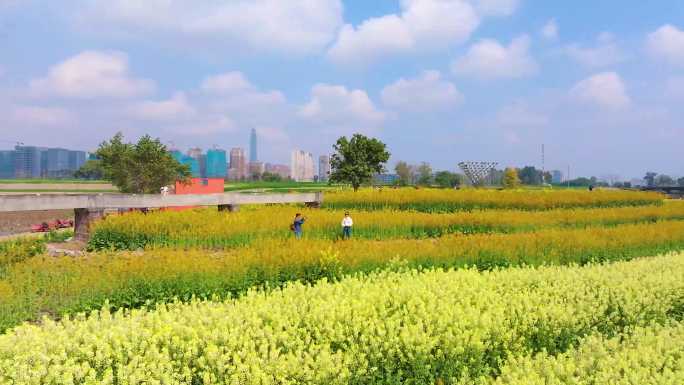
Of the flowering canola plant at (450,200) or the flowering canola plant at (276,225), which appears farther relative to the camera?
the flowering canola plant at (450,200)

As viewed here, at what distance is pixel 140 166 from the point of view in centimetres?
3050

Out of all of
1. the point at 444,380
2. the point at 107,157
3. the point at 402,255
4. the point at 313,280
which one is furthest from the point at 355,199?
A: the point at 107,157

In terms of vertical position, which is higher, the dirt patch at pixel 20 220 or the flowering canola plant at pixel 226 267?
the flowering canola plant at pixel 226 267

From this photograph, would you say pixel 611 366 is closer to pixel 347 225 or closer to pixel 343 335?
pixel 343 335

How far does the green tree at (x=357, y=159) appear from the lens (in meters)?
39.9

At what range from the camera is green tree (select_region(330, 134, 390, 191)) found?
131 ft

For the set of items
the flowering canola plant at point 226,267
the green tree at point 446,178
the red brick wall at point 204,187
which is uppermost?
the green tree at point 446,178

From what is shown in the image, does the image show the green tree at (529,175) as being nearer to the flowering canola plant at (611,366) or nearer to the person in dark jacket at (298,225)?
the person in dark jacket at (298,225)

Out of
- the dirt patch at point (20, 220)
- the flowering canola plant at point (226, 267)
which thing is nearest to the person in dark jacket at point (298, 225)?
the flowering canola plant at point (226, 267)

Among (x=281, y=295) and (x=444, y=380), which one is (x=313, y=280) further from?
(x=444, y=380)

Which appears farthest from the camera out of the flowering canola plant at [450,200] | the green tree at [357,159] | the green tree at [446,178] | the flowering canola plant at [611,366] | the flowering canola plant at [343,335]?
the green tree at [446,178]

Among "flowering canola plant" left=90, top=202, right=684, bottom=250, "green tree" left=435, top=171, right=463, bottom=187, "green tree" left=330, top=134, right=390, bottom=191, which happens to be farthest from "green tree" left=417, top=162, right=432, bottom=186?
"flowering canola plant" left=90, top=202, right=684, bottom=250

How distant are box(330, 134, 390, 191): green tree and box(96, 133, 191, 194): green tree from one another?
1346 centimetres

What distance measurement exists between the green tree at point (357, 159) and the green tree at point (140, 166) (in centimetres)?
1346
